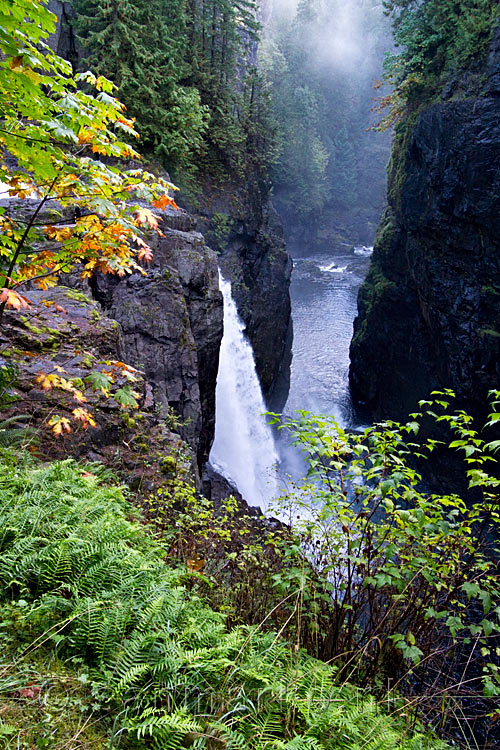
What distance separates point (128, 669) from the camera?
177cm

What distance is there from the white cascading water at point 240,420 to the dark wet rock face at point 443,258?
7.49 meters

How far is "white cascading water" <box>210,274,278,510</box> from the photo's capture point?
1477 centimetres

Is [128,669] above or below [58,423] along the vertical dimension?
below

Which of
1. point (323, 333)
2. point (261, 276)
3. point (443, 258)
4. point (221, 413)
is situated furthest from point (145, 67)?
point (323, 333)

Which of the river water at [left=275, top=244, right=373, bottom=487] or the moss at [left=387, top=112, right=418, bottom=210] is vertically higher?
the moss at [left=387, top=112, right=418, bottom=210]

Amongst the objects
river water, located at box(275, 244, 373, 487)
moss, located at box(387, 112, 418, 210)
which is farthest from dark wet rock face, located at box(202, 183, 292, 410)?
moss, located at box(387, 112, 418, 210)

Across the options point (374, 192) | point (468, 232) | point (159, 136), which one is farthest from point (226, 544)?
point (374, 192)

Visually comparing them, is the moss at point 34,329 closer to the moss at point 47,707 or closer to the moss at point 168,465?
the moss at point 168,465

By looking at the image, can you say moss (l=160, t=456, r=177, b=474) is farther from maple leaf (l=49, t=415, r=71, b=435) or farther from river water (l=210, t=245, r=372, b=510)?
maple leaf (l=49, t=415, r=71, b=435)

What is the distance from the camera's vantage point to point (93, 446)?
16.9 ft

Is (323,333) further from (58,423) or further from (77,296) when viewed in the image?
(58,423)

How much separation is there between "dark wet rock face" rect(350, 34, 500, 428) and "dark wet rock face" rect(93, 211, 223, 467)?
380 inches

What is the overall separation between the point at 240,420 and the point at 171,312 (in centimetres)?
758

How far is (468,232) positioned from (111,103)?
15.0 metres
